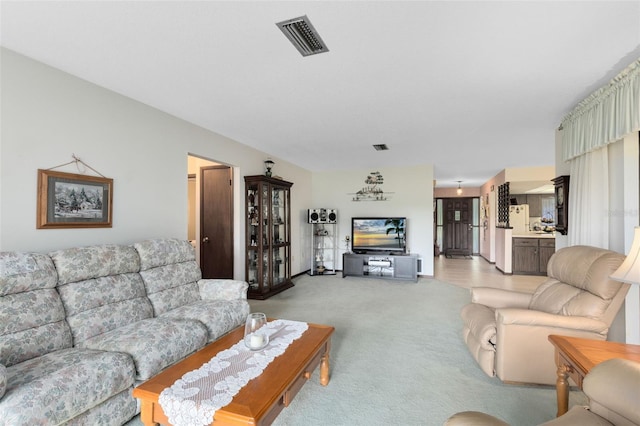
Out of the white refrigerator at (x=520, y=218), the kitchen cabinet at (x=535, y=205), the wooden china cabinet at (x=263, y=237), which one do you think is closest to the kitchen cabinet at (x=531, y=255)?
the white refrigerator at (x=520, y=218)

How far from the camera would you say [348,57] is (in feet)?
7.15

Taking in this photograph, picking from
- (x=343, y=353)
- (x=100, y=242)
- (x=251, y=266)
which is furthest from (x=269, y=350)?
(x=251, y=266)

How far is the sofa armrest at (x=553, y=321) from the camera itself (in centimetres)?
204

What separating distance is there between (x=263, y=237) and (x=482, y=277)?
4812mm

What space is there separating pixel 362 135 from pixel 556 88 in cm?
214

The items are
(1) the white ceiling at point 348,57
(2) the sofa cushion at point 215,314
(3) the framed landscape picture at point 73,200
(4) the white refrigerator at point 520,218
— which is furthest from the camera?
(4) the white refrigerator at point 520,218

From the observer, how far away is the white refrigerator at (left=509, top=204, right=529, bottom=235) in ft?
24.4

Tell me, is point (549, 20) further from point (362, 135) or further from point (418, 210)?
point (418, 210)

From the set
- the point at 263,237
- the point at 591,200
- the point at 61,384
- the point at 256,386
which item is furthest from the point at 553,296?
the point at 263,237

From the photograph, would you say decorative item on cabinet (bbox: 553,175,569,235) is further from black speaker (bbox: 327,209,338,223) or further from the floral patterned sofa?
black speaker (bbox: 327,209,338,223)

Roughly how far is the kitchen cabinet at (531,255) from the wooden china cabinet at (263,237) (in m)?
5.21

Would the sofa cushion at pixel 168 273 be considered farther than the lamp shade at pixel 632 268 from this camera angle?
Yes

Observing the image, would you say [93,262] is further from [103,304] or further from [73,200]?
[73,200]

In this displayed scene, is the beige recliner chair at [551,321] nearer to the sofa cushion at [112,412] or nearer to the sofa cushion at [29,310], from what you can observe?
the sofa cushion at [112,412]
